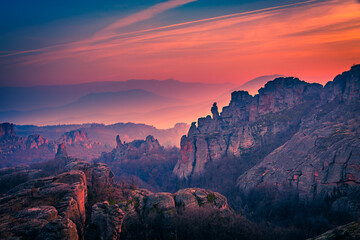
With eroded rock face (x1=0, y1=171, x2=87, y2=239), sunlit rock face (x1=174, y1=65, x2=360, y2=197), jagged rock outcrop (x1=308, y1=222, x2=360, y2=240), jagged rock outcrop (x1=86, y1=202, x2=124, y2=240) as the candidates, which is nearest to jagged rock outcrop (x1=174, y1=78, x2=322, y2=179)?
sunlit rock face (x1=174, y1=65, x2=360, y2=197)

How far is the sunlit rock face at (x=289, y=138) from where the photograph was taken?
81625 millimetres

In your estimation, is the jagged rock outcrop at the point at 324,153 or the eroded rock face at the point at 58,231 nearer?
the eroded rock face at the point at 58,231

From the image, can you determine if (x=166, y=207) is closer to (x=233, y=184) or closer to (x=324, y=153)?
(x=324, y=153)

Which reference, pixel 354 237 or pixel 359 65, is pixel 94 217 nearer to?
pixel 354 237

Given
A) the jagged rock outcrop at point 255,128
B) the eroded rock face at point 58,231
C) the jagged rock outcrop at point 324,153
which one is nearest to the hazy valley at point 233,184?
the eroded rock face at point 58,231

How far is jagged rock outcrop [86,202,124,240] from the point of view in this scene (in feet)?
87.9

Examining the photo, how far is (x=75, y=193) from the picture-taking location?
40.2 metres

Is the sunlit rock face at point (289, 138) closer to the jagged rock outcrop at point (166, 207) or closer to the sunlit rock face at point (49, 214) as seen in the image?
the jagged rock outcrop at point (166, 207)

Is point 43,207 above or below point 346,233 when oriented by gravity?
above

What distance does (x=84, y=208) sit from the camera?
140 feet

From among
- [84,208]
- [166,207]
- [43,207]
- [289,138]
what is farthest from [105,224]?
[289,138]

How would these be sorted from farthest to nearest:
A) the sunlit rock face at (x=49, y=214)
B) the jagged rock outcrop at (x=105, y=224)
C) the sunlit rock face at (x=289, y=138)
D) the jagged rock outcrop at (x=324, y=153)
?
1. the sunlit rock face at (x=289, y=138)
2. the jagged rock outcrop at (x=324, y=153)
3. the jagged rock outcrop at (x=105, y=224)
4. the sunlit rock face at (x=49, y=214)

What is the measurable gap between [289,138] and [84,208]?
11974cm

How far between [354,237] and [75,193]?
36922 millimetres
